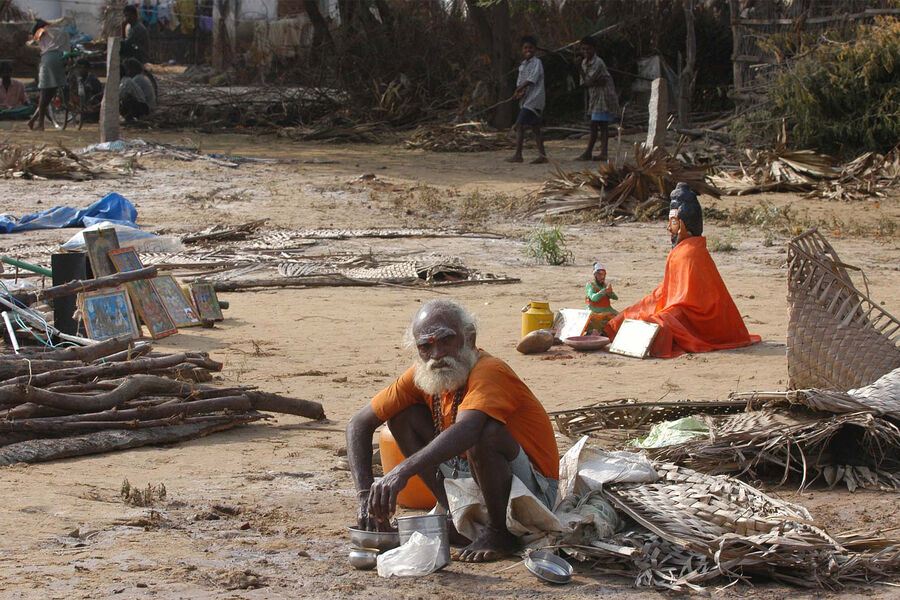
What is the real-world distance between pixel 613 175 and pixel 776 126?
12.4 feet

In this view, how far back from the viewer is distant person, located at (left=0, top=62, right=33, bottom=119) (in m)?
21.3

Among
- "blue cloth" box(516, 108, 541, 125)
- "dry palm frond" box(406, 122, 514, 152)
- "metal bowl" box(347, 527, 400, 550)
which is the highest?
"blue cloth" box(516, 108, 541, 125)

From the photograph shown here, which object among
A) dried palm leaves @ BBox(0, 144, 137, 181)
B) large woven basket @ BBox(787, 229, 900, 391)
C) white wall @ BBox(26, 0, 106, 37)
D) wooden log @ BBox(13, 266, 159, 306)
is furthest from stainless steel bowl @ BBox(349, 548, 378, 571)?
white wall @ BBox(26, 0, 106, 37)

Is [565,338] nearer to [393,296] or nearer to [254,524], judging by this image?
[393,296]

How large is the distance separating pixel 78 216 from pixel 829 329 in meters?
9.09

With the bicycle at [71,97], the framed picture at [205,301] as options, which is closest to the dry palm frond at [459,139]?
the bicycle at [71,97]

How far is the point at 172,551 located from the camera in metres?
3.56

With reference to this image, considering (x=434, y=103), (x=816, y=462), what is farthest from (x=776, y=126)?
(x=816, y=462)

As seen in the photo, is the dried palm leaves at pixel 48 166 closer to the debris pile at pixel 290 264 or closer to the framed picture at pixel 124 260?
the debris pile at pixel 290 264

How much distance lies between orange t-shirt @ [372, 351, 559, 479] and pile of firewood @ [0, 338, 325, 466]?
176cm

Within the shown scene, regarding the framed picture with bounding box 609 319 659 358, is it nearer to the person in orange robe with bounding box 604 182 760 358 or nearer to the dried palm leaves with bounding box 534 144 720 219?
the person in orange robe with bounding box 604 182 760 358

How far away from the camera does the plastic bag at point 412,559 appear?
11.4ft

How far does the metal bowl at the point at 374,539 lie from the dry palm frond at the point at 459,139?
15.2 m

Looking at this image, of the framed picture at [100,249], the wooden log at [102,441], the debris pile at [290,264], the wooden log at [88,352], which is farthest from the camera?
the debris pile at [290,264]
